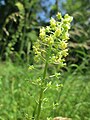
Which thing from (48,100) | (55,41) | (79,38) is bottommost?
(55,41)

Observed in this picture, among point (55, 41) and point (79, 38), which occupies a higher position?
point (79, 38)

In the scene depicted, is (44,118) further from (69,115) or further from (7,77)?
(7,77)

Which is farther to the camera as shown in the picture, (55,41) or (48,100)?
(48,100)

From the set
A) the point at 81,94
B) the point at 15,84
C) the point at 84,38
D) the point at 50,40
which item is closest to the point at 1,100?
the point at 15,84

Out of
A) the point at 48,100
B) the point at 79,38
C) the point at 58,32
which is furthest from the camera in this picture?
Result: the point at 79,38

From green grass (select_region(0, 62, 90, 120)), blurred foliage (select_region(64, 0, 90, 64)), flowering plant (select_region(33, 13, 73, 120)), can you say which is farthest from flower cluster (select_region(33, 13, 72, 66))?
blurred foliage (select_region(64, 0, 90, 64))

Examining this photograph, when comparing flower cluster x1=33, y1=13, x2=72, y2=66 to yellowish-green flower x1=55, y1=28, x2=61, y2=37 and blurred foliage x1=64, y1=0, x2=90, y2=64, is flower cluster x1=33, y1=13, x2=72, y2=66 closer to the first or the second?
yellowish-green flower x1=55, y1=28, x2=61, y2=37

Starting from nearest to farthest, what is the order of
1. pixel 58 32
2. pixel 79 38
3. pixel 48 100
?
pixel 58 32 < pixel 48 100 < pixel 79 38

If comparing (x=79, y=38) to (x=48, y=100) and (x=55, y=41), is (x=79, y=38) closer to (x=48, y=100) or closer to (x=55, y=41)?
A: (x=48, y=100)

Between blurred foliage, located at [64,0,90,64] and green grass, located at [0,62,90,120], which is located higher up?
blurred foliage, located at [64,0,90,64]

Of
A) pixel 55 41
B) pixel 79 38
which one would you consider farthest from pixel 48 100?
pixel 79 38

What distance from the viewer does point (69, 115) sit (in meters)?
4.02

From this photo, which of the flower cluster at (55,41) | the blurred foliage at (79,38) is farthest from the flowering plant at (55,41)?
the blurred foliage at (79,38)

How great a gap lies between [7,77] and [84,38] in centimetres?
171
